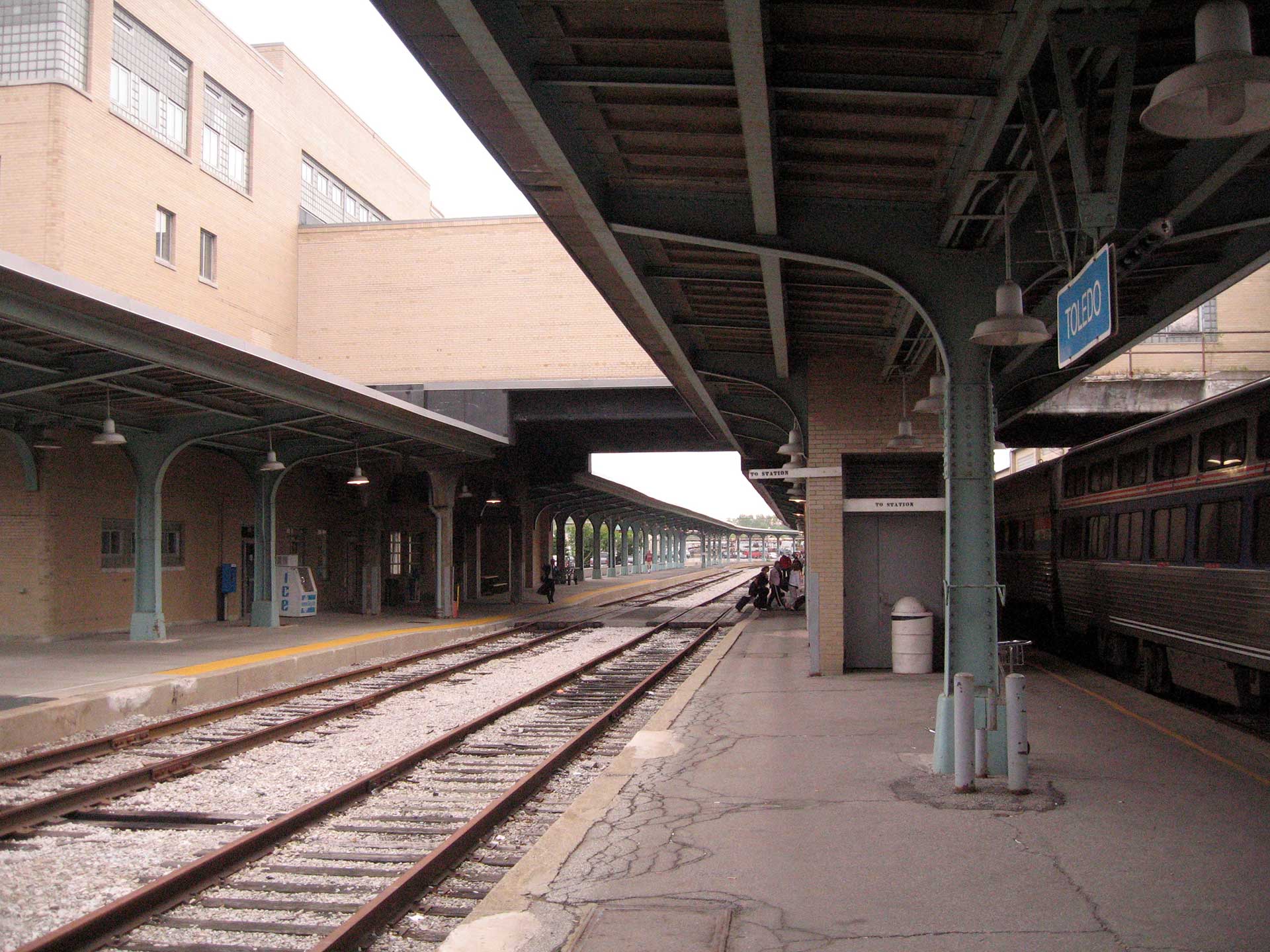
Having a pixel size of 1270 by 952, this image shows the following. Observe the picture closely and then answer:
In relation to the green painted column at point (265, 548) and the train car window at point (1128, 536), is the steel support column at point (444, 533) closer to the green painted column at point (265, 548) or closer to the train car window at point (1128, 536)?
the green painted column at point (265, 548)

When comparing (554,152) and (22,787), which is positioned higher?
(554,152)

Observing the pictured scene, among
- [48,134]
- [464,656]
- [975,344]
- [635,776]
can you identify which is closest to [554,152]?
[975,344]

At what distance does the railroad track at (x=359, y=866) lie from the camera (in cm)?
541

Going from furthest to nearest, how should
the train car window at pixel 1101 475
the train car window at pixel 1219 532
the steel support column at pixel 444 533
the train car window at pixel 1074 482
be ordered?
the steel support column at pixel 444 533
the train car window at pixel 1074 482
the train car window at pixel 1101 475
the train car window at pixel 1219 532

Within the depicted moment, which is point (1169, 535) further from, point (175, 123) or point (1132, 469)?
point (175, 123)

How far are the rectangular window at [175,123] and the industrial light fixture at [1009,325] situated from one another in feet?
77.8

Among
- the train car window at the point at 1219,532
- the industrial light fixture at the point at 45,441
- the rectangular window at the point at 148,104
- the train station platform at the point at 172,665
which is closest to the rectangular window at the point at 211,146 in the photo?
the rectangular window at the point at 148,104

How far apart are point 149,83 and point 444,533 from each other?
40.0 ft

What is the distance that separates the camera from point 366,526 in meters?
28.3

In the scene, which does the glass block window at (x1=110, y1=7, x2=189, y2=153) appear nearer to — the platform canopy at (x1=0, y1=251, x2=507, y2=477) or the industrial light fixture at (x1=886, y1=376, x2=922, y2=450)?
the platform canopy at (x1=0, y1=251, x2=507, y2=477)

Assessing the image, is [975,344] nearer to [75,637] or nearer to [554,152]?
[554,152]

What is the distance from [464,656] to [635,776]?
11.9m

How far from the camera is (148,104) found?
81.6 feet

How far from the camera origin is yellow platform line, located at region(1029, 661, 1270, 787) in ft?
25.0
